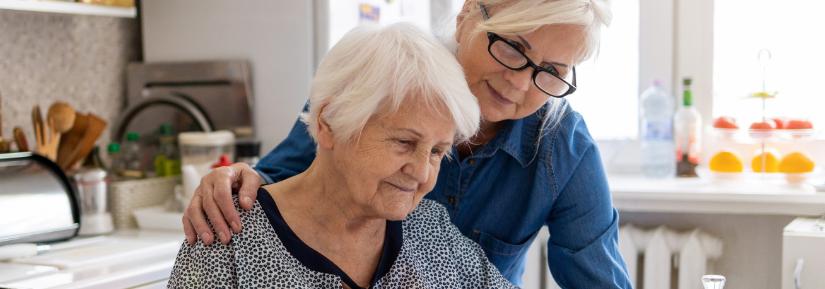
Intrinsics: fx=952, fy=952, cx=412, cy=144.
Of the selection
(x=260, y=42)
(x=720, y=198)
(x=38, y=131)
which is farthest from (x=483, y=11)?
(x=38, y=131)

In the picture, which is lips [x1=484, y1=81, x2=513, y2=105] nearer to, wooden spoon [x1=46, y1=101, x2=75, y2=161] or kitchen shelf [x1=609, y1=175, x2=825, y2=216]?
kitchen shelf [x1=609, y1=175, x2=825, y2=216]

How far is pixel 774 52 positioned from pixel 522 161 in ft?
4.65

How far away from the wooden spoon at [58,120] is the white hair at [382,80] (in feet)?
4.71

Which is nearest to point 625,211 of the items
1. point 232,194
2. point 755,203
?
point 755,203

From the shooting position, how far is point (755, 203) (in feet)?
8.02

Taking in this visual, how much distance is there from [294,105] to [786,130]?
1368mm

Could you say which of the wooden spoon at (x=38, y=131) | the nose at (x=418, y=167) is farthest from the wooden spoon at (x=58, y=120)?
the nose at (x=418, y=167)

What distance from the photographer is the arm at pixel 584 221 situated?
5.12ft

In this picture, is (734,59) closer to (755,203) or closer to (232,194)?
(755,203)

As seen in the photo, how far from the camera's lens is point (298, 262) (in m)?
1.29

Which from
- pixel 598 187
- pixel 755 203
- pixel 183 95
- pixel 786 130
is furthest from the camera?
pixel 183 95

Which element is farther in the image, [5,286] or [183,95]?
[183,95]

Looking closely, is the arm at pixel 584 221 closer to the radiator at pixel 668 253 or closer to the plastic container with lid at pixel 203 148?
the radiator at pixel 668 253

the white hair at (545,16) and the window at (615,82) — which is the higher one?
the white hair at (545,16)
